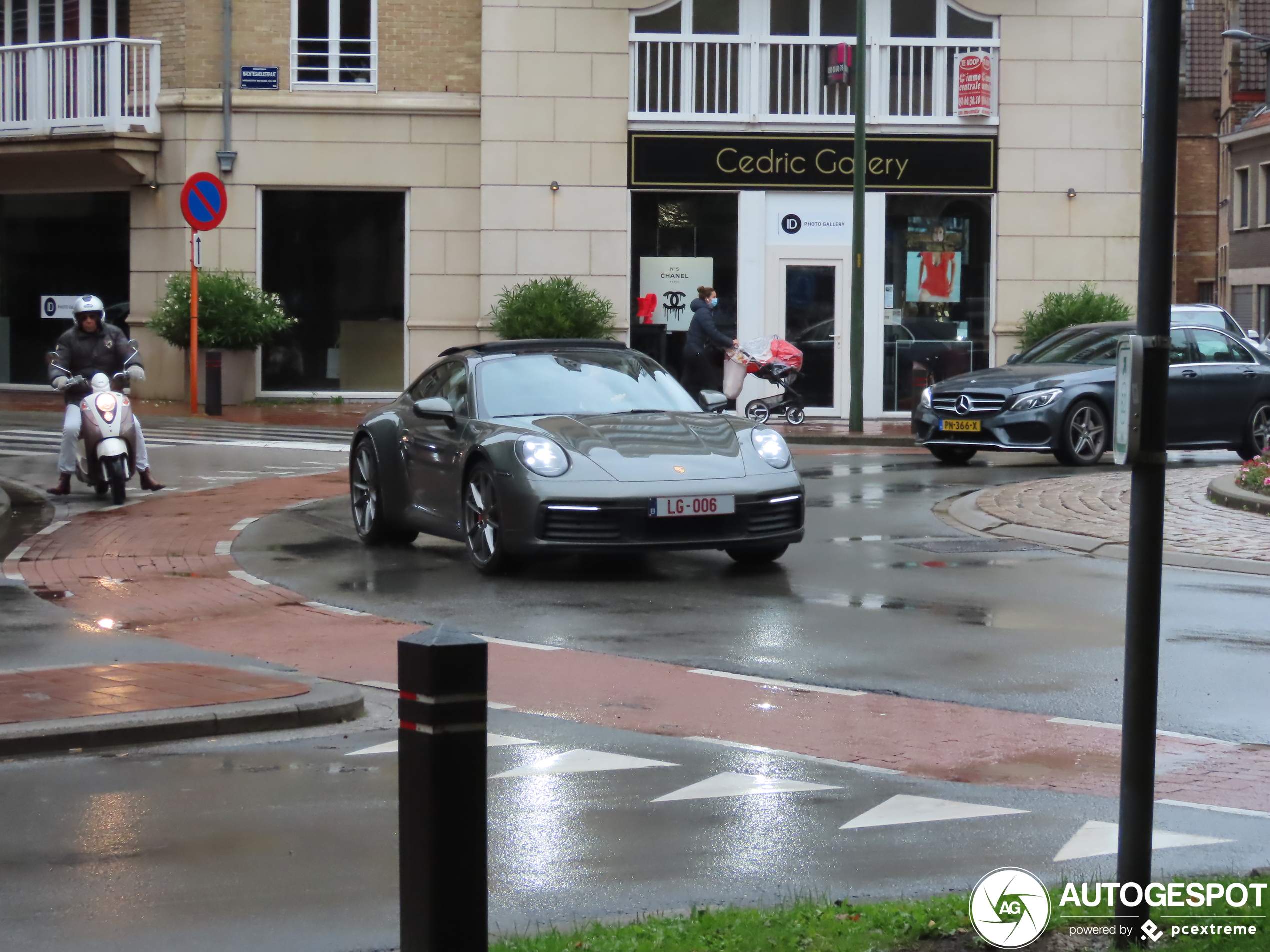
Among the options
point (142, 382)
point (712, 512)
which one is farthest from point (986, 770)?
point (142, 382)

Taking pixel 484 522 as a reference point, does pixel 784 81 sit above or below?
above

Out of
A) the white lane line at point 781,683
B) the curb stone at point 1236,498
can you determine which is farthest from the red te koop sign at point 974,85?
the white lane line at point 781,683

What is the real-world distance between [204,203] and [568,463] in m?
15.6

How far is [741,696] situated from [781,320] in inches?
816

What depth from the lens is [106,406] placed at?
1526cm

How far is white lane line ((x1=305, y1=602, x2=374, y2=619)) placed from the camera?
1024 cm

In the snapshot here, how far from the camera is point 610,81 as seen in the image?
2834cm

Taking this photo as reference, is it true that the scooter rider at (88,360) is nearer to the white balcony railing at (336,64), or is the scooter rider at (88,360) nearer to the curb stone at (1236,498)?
the curb stone at (1236,498)

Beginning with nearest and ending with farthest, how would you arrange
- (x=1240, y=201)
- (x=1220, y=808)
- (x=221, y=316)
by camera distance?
(x=1220, y=808) → (x=221, y=316) → (x=1240, y=201)

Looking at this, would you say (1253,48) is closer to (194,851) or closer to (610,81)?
(610,81)

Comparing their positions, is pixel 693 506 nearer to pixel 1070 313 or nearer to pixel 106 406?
pixel 106 406

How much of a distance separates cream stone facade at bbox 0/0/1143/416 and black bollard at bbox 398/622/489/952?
24.6m

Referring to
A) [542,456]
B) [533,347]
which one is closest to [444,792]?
[542,456]

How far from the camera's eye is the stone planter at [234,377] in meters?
28.5
